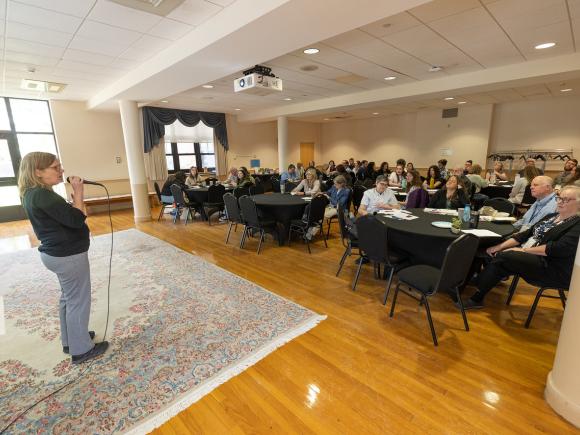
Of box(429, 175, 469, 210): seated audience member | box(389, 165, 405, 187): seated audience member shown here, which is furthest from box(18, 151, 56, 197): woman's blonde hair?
box(389, 165, 405, 187): seated audience member

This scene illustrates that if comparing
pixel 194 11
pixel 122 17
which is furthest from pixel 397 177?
pixel 122 17

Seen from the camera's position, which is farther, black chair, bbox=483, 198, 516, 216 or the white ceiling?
black chair, bbox=483, 198, 516, 216

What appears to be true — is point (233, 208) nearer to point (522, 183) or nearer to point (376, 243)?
point (376, 243)

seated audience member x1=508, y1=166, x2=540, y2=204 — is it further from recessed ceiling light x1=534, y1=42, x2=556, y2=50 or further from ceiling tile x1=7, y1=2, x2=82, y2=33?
ceiling tile x1=7, y1=2, x2=82, y2=33

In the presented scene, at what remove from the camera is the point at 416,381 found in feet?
6.70

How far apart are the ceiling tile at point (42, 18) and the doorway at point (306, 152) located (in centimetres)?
1074

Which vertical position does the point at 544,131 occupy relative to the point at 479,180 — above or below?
above

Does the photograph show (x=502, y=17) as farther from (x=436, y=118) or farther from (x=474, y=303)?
(x=436, y=118)

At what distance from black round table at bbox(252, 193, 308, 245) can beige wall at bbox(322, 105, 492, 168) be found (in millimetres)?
7568

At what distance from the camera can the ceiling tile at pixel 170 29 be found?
3.50 metres

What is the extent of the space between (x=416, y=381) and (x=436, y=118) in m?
10.3

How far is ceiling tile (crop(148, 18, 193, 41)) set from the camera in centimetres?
350

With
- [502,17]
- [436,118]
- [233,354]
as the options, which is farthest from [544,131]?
[233,354]

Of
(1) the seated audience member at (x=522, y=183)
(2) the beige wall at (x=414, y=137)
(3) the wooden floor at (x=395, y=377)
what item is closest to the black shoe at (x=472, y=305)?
(3) the wooden floor at (x=395, y=377)
